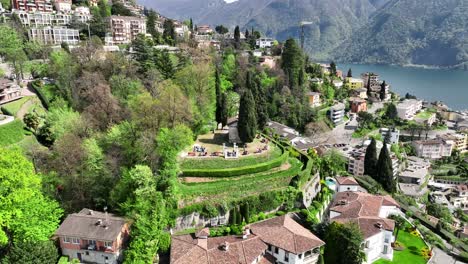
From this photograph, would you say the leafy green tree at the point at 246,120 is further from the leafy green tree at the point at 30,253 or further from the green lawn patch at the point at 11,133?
the green lawn patch at the point at 11,133

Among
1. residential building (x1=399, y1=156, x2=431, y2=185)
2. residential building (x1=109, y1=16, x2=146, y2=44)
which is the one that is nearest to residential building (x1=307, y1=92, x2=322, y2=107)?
residential building (x1=399, y1=156, x2=431, y2=185)

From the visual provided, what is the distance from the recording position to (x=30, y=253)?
24766 mm

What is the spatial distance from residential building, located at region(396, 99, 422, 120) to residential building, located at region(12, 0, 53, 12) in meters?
101

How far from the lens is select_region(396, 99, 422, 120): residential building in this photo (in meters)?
104

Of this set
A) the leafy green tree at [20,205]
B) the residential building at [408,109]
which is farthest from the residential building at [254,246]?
the residential building at [408,109]

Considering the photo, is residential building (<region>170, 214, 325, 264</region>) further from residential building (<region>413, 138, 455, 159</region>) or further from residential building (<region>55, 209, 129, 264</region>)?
residential building (<region>413, 138, 455, 159</region>)

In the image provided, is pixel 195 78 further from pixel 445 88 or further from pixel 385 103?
pixel 445 88

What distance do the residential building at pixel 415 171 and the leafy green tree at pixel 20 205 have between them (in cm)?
6726

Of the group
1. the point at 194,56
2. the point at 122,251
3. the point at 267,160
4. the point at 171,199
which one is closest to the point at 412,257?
the point at 267,160

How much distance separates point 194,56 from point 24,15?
44.1m

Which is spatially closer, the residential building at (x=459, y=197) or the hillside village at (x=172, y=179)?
the hillside village at (x=172, y=179)

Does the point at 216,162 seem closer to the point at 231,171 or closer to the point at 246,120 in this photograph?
the point at 231,171

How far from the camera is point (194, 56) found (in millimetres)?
64875

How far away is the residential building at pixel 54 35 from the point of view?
7306 cm
